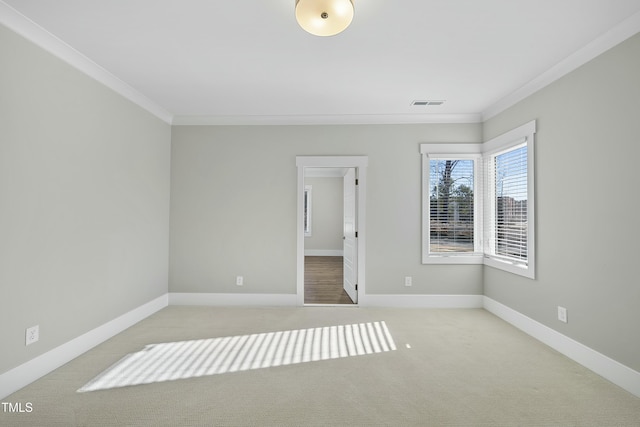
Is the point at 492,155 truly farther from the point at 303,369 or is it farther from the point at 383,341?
the point at 303,369

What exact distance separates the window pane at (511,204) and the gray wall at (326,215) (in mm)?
5949

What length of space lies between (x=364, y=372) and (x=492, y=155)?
3.19 meters

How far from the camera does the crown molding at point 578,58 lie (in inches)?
91.0

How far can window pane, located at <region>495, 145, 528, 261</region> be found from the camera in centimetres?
361

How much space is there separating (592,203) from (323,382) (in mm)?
2613

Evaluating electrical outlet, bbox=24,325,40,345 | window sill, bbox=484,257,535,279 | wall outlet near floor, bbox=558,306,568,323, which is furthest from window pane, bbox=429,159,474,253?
electrical outlet, bbox=24,325,40,345

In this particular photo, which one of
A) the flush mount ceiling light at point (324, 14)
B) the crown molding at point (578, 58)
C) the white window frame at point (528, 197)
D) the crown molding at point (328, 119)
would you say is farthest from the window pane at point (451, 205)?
the flush mount ceiling light at point (324, 14)

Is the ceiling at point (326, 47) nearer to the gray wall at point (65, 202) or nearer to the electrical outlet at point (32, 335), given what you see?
the gray wall at point (65, 202)

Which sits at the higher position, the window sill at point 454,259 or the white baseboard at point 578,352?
the window sill at point 454,259

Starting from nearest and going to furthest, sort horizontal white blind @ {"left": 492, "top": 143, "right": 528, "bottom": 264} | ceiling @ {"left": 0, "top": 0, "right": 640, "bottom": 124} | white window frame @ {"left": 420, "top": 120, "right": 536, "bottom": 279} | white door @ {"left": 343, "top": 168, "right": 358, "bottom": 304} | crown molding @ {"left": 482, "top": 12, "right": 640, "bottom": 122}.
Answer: ceiling @ {"left": 0, "top": 0, "right": 640, "bottom": 124} → crown molding @ {"left": 482, "top": 12, "right": 640, "bottom": 122} → horizontal white blind @ {"left": 492, "top": 143, "right": 528, "bottom": 264} → white window frame @ {"left": 420, "top": 120, "right": 536, "bottom": 279} → white door @ {"left": 343, "top": 168, "right": 358, "bottom": 304}

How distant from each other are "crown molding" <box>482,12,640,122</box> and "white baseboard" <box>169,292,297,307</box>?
3.64 meters

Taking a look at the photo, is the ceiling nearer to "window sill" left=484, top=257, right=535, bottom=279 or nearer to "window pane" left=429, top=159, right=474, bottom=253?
"window pane" left=429, top=159, right=474, bottom=253

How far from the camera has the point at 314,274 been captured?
22.9ft

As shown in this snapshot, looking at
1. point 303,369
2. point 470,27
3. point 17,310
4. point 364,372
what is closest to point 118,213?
point 17,310
